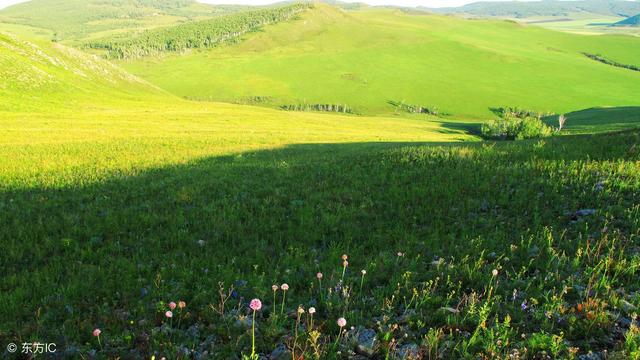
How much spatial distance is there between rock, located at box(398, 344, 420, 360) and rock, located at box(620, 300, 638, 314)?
2.68 meters

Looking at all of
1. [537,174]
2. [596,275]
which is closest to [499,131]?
[537,174]

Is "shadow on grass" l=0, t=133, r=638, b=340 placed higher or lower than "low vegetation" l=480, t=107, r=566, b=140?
lower

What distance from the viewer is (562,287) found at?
550 cm

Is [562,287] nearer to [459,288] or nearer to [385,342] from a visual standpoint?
[459,288]

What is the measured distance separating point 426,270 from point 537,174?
6.04 metres

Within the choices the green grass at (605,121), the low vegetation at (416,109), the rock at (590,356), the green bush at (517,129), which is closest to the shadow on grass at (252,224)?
the rock at (590,356)

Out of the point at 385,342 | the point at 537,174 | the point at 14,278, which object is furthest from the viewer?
the point at 537,174

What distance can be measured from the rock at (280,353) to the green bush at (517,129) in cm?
7638

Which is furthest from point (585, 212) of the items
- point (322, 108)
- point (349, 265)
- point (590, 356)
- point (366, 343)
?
point (322, 108)

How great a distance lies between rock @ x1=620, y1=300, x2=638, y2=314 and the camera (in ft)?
16.2

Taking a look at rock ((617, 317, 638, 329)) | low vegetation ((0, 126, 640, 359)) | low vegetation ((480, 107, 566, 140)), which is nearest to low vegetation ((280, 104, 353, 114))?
low vegetation ((480, 107, 566, 140))
